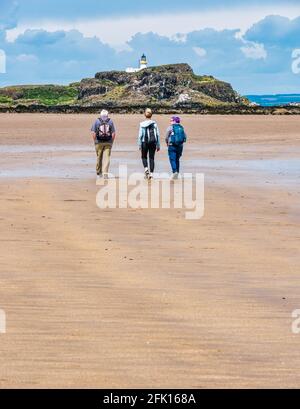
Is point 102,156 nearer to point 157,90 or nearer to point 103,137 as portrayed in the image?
point 103,137

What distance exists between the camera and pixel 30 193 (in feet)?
61.7

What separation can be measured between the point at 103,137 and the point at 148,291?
1310cm

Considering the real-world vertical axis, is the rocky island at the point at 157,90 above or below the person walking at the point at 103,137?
above

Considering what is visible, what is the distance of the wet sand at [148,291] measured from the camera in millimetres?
7062

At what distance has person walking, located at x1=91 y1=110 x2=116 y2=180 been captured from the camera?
73.8 ft

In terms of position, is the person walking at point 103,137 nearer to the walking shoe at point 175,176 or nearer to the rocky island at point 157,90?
the walking shoe at point 175,176

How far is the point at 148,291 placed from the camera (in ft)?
31.8

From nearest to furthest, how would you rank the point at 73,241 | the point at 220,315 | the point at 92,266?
the point at 220,315 < the point at 92,266 < the point at 73,241

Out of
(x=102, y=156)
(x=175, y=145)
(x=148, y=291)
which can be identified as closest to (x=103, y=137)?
(x=102, y=156)

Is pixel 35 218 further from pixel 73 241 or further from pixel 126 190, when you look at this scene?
pixel 126 190

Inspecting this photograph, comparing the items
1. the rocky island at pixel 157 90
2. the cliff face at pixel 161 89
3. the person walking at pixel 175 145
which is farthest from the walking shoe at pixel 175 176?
the cliff face at pixel 161 89

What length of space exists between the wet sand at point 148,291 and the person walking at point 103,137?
325 centimetres

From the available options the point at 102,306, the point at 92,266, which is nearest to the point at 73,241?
the point at 92,266
